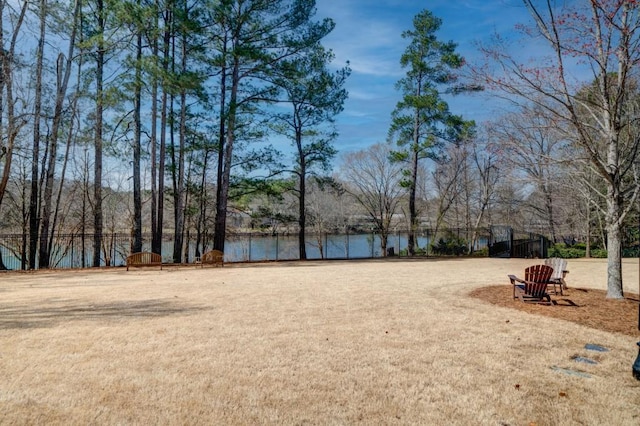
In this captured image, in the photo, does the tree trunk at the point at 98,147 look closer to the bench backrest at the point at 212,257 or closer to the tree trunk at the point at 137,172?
the tree trunk at the point at 137,172

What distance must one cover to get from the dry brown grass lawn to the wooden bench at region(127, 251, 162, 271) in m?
6.72

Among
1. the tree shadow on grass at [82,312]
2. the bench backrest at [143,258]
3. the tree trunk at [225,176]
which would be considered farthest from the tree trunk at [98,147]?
the tree shadow on grass at [82,312]

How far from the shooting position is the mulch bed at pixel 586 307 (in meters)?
5.79

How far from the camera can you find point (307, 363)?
410cm

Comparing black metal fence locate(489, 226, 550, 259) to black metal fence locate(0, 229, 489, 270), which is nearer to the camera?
black metal fence locate(0, 229, 489, 270)


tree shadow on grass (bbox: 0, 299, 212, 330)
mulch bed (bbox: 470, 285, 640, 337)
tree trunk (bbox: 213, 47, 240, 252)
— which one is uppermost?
tree trunk (bbox: 213, 47, 240, 252)

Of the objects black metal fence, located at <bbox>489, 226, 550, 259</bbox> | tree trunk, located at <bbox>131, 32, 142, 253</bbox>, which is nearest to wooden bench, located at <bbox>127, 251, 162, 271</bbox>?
tree trunk, located at <bbox>131, 32, 142, 253</bbox>

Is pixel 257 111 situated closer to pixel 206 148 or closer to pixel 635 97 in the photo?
pixel 206 148

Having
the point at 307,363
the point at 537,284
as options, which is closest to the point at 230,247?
the point at 537,284

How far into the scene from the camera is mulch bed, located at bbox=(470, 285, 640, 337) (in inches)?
228

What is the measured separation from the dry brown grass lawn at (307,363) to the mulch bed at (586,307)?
83 mm

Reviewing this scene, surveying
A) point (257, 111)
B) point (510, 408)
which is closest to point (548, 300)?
point (510, 408)

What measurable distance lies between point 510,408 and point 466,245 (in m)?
24.8

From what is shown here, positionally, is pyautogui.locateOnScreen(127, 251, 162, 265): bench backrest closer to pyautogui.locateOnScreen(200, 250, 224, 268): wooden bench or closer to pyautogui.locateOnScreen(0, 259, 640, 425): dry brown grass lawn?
pyautogui.locateOnScreen(200, 250, 224, 268): wooden bench
